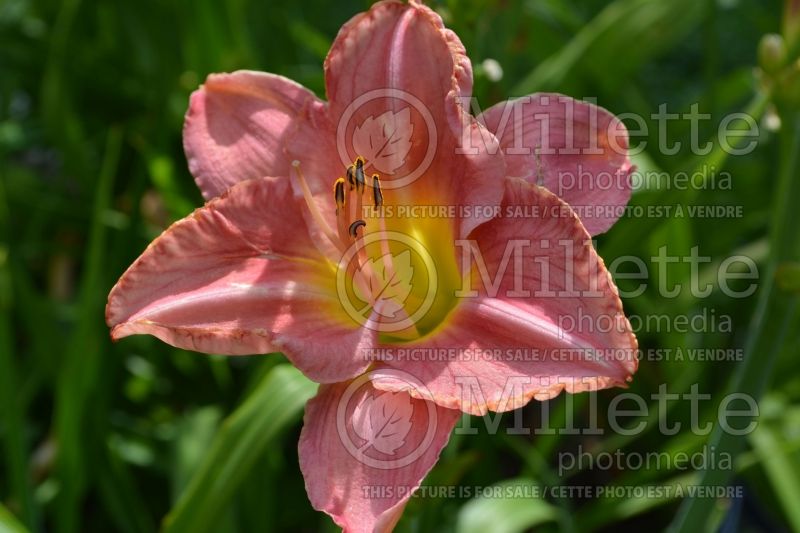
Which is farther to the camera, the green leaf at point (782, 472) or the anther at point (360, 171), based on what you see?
the green leaf at point (782, 472)

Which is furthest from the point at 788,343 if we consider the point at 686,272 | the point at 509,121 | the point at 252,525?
the point at 252,525

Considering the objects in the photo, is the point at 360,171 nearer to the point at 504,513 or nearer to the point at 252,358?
the point at 504,513

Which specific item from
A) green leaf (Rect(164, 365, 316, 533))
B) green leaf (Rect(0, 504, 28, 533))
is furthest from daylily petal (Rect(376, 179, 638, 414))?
green leaf (Rect(0, 504, 28, 533))

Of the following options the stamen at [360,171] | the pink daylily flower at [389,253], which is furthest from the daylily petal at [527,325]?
the stamen at [360,171]

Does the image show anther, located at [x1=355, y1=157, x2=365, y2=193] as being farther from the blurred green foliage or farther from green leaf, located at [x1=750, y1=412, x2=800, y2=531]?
green leaf, located at [x1=750, y1=412, x2=800, y2=531]

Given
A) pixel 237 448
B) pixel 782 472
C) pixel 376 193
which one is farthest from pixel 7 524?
pixel 782 472

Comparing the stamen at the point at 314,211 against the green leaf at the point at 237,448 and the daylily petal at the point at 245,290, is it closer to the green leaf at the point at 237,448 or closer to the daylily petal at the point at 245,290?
the daylily petal at the point at 245,290

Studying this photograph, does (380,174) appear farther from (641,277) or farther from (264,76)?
(641,277)
